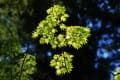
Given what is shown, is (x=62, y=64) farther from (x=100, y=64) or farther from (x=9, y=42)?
(x=100, y=64)

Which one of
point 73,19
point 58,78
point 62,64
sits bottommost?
point 62,64

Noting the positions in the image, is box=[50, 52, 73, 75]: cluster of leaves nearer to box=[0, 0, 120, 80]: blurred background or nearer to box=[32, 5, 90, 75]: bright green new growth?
box=[32, 5, 90, 75]: bright green new growth

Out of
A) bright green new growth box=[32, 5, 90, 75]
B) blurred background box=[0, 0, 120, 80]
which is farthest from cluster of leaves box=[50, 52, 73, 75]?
blurred background box=[0, 0, 120, 80]

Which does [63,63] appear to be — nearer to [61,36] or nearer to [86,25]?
[61,36]

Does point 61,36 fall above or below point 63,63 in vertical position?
above

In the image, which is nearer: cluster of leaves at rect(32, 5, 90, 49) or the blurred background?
cluster of leaves at rect(32, 5, 90, 49)

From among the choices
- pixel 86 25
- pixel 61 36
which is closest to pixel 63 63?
pixel 61 36

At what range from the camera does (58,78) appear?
414 inches

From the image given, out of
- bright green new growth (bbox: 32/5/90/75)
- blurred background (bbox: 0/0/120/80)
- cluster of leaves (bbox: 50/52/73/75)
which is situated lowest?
cluster of leaves (bbox: 50/52/73/75)

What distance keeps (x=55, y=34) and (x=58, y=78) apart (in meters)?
6.73

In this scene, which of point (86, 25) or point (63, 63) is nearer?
point (63, 63)

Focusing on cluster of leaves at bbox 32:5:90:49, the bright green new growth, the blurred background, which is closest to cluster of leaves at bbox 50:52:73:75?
the bright green new growth

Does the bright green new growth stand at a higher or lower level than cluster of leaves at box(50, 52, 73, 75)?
higher

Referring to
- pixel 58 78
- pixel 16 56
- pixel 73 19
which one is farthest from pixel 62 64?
pixel 73 19
